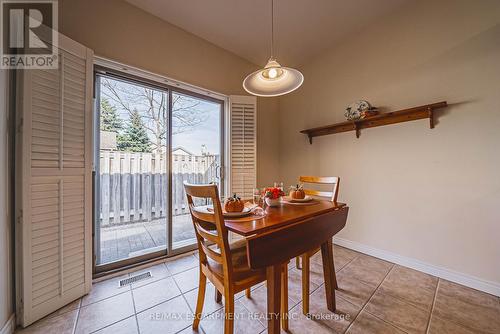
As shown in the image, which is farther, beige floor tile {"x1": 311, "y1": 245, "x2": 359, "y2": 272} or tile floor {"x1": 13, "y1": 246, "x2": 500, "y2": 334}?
beige floor tile {"x1": 311, "y1": 245, "x2": 359, "y2": 272}

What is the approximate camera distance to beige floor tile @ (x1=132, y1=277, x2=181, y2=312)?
4.99ft

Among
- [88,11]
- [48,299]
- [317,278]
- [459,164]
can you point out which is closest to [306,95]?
[459,164]

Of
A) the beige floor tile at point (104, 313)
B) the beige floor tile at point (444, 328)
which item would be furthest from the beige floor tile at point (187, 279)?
the beige floor tile at point (444, 328)

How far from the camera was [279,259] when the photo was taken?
0.99 m

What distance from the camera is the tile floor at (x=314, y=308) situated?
128 cm

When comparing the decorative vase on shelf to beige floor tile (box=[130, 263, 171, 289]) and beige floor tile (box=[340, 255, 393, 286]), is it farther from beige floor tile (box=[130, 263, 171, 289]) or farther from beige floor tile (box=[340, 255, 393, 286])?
beige floor tile (box=[130, 263, 171, 289])

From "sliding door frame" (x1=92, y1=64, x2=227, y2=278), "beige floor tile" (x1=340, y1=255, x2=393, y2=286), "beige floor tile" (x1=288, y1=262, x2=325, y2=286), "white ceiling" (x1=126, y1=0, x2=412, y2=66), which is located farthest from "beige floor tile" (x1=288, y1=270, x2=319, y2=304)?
"white ceiling" (x1=126, y1=0, x2=412, y2=66)

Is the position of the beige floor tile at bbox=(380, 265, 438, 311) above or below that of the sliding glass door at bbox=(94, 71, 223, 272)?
below

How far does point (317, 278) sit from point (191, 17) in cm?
322

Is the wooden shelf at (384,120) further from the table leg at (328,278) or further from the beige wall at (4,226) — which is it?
the beige wall at (4,226)

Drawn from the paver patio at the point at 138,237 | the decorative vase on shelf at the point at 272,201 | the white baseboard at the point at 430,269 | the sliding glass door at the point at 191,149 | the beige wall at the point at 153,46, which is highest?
the beige wall at the point at 153,46

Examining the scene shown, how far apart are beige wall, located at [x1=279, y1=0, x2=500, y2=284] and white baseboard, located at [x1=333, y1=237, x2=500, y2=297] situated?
46mm

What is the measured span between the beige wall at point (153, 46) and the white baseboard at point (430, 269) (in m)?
1.68

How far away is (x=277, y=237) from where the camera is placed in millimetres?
990
